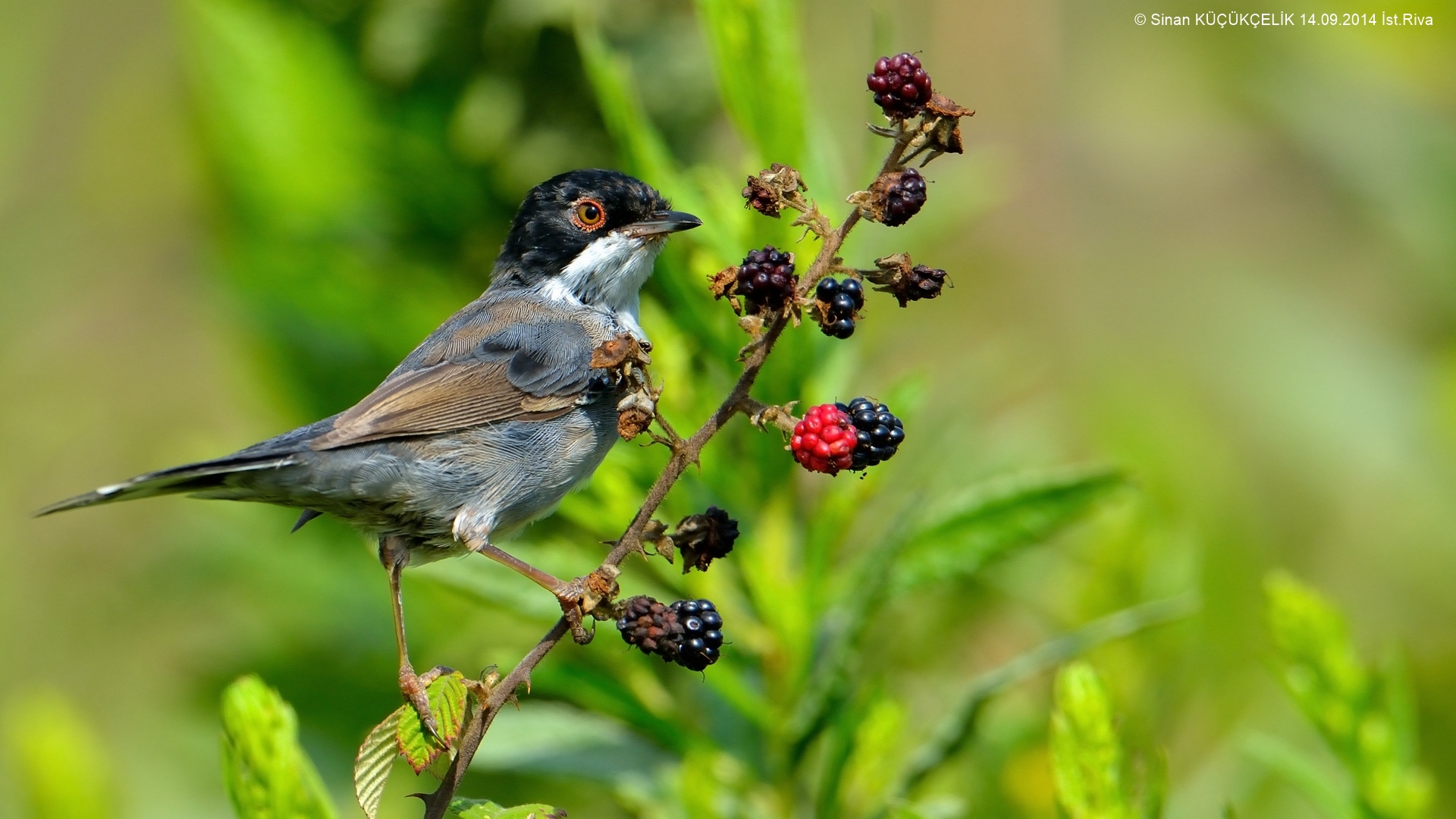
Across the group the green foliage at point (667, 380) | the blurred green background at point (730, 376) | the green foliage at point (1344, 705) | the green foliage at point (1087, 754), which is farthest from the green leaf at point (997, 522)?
the green foliage at point (1087, 754)

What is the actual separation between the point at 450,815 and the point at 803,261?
5.19ft

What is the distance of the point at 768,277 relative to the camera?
1784 mm

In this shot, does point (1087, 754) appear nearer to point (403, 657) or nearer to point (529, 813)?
point (529, 813)

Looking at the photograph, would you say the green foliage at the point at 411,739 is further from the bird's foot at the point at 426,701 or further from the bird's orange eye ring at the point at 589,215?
the bird's orange eye ring at the point at 589,215

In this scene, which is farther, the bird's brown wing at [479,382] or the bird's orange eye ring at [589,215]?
the bird's orange eye ring at [589,215]

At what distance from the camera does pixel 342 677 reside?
3666mm

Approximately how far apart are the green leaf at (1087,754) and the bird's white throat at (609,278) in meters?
1.87

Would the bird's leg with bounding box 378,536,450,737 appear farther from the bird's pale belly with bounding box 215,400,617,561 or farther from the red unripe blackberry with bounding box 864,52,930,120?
the red unripe blackberry with bounding box 864,52,930,120

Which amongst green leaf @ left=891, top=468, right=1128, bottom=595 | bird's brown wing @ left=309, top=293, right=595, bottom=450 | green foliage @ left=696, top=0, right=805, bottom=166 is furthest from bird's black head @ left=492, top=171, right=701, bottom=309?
green leaf @ left=891, top=468, right=1128, bottom=595

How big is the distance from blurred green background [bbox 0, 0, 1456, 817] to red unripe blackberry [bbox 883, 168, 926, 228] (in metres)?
0.78

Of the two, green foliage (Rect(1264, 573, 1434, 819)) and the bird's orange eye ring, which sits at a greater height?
the bird's orange eye ring

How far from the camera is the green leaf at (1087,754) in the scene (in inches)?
79.0

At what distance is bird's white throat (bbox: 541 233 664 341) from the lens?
3607 millimetres

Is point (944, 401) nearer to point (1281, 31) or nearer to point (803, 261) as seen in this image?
point (803, 261)
